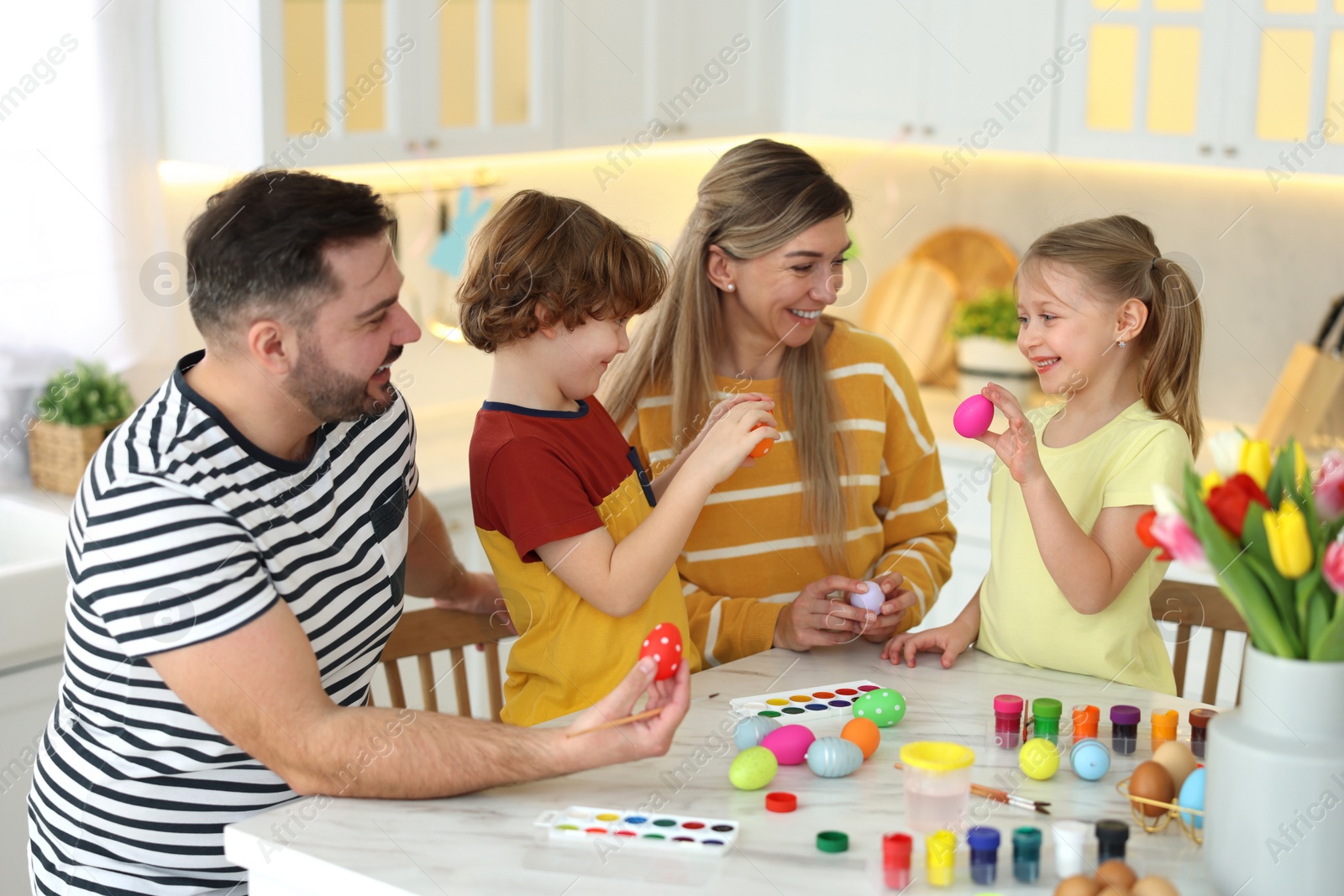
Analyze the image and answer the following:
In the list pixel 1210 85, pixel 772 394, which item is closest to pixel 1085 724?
pixel 772 394

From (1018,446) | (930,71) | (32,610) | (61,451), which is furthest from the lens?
(930,71)

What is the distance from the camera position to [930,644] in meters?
1.71

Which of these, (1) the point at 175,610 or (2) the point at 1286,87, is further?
(2) the point at 1286,87

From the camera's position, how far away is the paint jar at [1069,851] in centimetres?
117

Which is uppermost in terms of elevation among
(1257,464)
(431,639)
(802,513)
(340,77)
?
(340,77)

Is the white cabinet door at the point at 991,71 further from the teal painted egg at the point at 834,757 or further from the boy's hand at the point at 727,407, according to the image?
the teal painted egg at the point at 834,757

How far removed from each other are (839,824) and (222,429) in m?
0.72

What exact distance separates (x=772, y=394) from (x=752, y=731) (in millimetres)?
648

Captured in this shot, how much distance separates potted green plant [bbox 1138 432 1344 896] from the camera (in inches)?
43.5

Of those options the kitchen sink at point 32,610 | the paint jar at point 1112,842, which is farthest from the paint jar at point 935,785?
the kitchen sink at point 32,610

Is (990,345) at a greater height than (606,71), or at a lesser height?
lesser

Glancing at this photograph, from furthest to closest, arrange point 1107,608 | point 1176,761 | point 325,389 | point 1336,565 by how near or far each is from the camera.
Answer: point 1107,608, point 325,389, point 1176,761, point 1336,565

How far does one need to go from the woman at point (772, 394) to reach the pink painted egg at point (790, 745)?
0.42m

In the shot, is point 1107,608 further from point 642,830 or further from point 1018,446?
point 642,830
